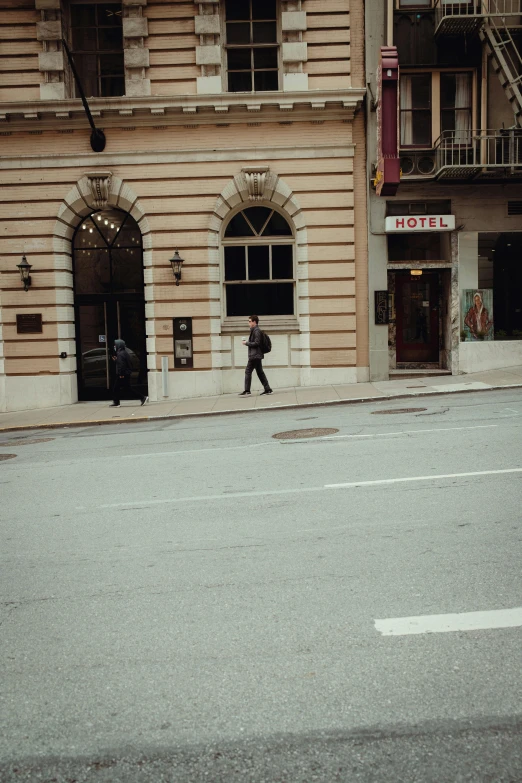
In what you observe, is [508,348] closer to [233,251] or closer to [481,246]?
[481,246]

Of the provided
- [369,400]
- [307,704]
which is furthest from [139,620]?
[369,400]

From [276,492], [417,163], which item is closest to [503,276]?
[417,163]

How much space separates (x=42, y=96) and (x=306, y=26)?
23.5ft

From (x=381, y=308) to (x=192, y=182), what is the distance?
6.09 metres

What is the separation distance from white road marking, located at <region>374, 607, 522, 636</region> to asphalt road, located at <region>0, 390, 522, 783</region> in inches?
0.9

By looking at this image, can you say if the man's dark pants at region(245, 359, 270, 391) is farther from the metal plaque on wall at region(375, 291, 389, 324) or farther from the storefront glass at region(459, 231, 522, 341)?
the storefront glass at region(459, 231, 522, 341)

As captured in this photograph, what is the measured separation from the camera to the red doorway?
2059cm

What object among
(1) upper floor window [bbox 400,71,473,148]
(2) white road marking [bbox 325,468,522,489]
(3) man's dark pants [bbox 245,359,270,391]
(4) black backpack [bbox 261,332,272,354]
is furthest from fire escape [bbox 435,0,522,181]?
(2) white road marking [bbox 325,468,522,489]

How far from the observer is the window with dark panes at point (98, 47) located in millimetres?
19250

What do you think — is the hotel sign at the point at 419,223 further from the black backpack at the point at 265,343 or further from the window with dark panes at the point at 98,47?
the window with dark panes at the point at 98,47

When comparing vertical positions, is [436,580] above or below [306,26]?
below

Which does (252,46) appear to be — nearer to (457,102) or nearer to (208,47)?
(208,47)

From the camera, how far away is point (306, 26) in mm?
18594

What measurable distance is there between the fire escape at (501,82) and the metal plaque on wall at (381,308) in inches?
134
